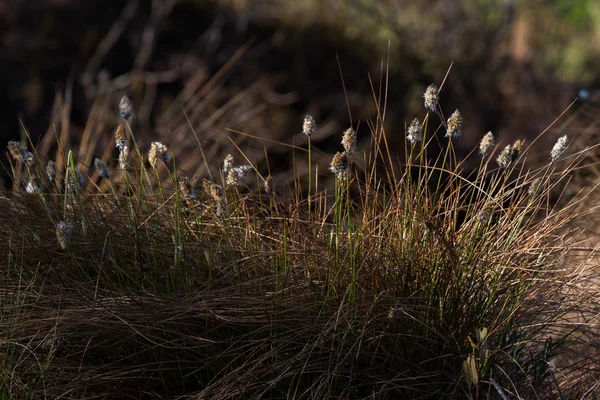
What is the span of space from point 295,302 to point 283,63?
697 cm

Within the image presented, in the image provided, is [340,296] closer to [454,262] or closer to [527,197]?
[454,262]

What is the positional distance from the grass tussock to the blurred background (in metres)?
5.31

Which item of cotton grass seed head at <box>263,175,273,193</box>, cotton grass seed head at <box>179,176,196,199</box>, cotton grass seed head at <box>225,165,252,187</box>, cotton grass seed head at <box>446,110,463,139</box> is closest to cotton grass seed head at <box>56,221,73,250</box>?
cotton grass seed head at <box>179,176,196,199</box>

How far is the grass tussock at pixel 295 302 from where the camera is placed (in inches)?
92.7

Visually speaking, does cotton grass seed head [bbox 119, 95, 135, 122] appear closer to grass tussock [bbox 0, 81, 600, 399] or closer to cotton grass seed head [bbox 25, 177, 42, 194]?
grass tussock [bbox 0, 81, 600, 399]

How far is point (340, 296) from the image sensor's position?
2475 millimetres

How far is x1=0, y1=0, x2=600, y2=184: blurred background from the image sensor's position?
841 centimetres

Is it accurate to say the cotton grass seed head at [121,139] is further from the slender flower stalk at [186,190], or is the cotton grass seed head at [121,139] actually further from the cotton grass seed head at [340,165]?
the cotton grass seed head at [340,165]

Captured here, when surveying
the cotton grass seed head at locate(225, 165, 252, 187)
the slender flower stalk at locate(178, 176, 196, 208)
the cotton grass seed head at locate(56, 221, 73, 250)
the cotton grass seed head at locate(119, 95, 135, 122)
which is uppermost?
the cotton grass seed head at locate(119, 95, 135, 122)

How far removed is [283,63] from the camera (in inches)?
363

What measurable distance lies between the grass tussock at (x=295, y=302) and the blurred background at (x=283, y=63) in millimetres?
5314

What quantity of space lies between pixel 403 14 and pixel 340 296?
796cm

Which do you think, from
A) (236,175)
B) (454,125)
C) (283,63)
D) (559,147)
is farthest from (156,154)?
(283,63)

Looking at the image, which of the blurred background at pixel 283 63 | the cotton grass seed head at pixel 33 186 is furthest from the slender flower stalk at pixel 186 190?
the blurred background at pixel 283 63
